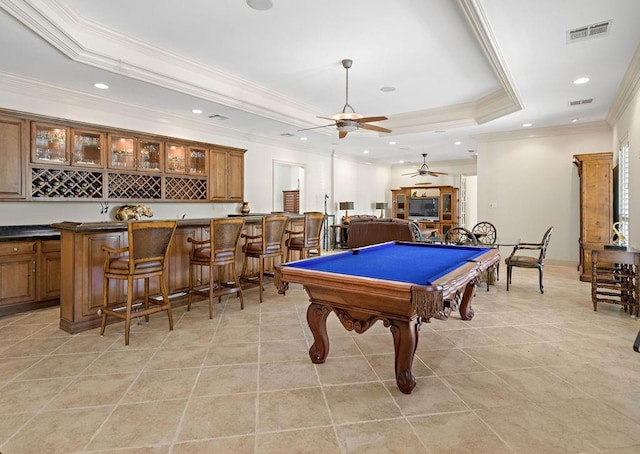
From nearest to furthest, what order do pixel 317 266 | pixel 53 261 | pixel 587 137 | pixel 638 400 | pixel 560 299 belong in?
pixel 638 400 → pixel 317 266 → pixel 53 261 → pixel 560 299 → pixel 587 137

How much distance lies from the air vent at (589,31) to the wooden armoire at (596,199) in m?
3.14

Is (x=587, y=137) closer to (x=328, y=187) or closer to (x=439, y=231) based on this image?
(x=439, y=231)

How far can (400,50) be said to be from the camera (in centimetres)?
426

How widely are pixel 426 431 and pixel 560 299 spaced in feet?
12.4

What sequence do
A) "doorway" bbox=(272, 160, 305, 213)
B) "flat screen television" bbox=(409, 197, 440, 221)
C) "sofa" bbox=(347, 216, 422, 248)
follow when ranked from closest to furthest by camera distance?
1. "sofa" bbox=(347, 216, 422, 248)
2. "doorway" bbox=(272, 160, 305, 213)
3. "flat screen television" bbox=(409, 197, 440, 221)

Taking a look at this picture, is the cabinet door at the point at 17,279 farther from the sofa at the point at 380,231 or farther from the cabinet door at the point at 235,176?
the sofa at the point at 380,231

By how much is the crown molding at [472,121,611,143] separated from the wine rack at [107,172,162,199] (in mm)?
6626

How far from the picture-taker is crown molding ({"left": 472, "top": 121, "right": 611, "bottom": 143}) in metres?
6.89

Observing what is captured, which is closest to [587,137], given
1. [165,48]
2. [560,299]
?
[560,299]

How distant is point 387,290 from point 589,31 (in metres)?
3.58

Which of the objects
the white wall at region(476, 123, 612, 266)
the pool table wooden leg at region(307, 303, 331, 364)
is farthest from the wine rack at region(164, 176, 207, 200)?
the white wall at region(476, 123, 612, 266)

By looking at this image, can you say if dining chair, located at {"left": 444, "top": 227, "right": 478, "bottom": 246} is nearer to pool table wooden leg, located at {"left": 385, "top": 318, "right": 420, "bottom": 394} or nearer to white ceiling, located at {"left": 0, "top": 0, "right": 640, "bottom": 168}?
white ceiling, located at {"left": 0, "top": 0, "right": 640, "bottom": 168}

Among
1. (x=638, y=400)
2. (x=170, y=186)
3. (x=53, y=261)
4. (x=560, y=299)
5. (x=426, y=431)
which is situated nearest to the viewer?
(x=426, y=431)

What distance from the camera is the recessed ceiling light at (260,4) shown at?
3.23 meters
